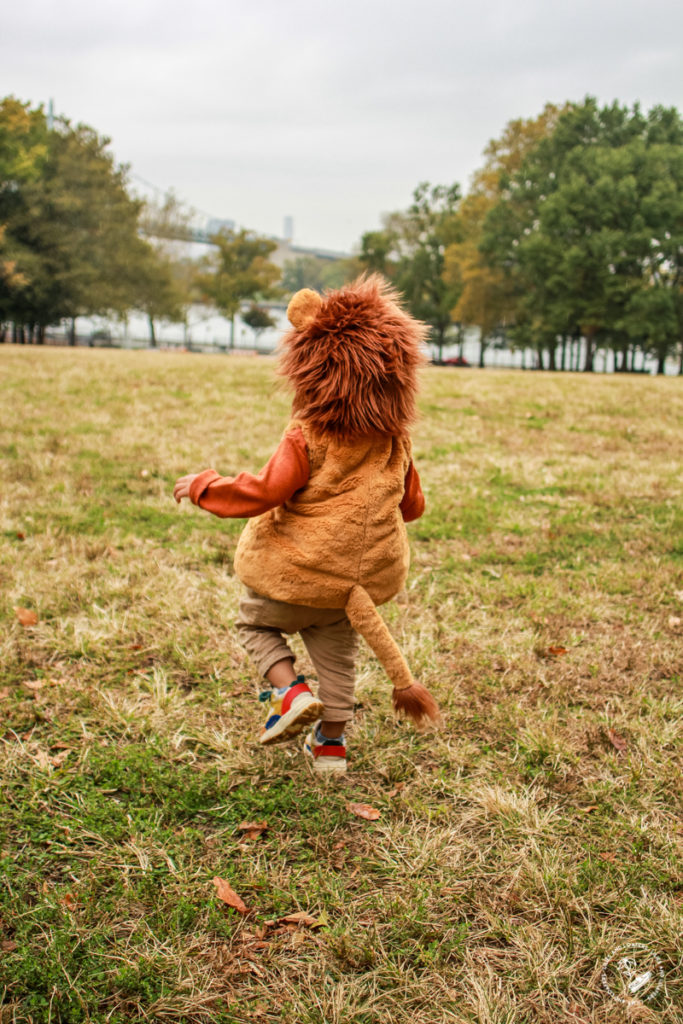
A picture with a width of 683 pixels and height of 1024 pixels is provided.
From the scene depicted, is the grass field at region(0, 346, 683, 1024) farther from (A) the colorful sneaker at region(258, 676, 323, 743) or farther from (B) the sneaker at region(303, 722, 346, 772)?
(A) the colorful sneaker at region(258, 676, 323, 743)

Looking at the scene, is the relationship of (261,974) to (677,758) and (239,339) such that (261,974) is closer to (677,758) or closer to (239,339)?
(677,758)

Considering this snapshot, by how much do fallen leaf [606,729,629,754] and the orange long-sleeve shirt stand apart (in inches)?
68.7

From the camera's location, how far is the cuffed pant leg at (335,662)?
2.73 meters

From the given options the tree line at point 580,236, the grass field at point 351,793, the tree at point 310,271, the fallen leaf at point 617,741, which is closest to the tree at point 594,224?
the tree line at point 580,236

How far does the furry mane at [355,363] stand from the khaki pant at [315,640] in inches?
28.0

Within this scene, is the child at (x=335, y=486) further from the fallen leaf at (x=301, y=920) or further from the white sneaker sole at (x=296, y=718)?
the fallen leaf at (x=301, y=920)

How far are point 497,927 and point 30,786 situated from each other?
5.63 feet

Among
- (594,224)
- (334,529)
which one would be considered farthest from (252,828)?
(594,224)

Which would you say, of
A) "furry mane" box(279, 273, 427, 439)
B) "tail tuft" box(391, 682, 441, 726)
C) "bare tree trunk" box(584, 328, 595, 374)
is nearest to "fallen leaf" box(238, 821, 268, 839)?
"tail tuft" box(391, 682, 441, 726)

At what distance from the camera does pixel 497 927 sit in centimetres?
208

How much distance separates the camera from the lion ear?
2.46 meters

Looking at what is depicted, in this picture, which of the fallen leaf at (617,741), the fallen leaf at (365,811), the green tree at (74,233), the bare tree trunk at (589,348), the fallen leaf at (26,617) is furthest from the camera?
the bare tree trunk at (589,348)

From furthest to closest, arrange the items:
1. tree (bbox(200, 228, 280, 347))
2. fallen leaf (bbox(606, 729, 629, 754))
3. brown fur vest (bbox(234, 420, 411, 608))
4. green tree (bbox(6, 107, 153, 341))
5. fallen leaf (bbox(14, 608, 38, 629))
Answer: tree (bbox(200, 228, 280, 347)), green tree (bbox(6, 107, 153, 341)), fallen leaf (bbox(14, 608, 38, 629)), fallen leaf (bbox(606, 729, 629, 754)), brown fur vest (bbox(234, 420, 411, 608))

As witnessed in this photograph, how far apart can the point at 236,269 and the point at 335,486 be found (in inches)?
1986
